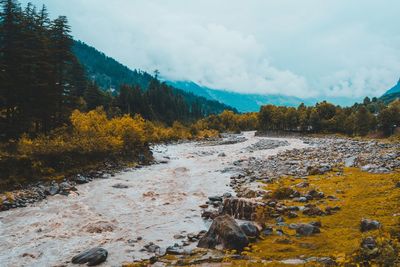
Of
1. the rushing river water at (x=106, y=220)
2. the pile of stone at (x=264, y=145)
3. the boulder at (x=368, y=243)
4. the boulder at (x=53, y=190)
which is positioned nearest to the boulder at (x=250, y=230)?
the rushing river water at (x=106, y=220)

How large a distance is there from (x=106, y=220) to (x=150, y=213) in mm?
3244

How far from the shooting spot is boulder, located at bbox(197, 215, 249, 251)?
15547mm

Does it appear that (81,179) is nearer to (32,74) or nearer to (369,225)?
(32,74)

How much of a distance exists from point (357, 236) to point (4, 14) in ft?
148

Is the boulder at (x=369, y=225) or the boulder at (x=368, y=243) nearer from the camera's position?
the boulder at (x=368, y=243)

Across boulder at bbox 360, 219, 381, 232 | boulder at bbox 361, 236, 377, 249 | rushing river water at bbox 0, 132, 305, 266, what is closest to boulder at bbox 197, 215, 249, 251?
rushing river water at bbox 0, 132, 305, 266

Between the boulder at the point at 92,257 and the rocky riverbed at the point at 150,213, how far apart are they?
67 mm

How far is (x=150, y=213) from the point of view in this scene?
80.8 ft

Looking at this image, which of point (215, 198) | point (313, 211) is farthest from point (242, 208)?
point (215, 198)

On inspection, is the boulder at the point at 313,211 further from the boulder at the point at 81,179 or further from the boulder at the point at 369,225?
the boulder at the point at 81,179

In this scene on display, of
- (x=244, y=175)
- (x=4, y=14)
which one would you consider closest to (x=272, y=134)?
(x=244, y=175)

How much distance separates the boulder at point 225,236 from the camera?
15.5 metres

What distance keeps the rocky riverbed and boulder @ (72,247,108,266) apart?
67mm

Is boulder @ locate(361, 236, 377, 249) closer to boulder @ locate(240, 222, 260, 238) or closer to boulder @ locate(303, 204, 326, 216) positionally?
boulder @ locate(240, 222, 260, 238)
